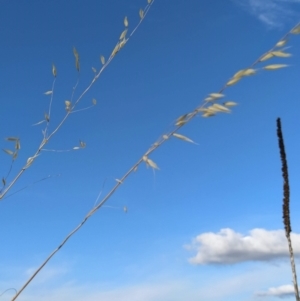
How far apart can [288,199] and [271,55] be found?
18.3 metres

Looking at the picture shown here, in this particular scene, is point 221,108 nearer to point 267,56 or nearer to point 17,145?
point 267,56

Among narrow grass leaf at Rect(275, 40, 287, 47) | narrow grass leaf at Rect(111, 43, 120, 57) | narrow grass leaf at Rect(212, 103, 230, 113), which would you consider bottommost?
narrow grass leaf at Rect(212, 103, 230, 113)

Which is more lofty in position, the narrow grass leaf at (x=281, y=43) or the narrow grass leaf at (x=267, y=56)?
the narrow grass leaf at (x=281, y=43)

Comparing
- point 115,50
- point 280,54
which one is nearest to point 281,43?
point 280,54

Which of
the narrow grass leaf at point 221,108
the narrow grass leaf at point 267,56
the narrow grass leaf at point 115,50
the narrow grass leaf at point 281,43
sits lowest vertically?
the narrow grass leaf at point 221,108

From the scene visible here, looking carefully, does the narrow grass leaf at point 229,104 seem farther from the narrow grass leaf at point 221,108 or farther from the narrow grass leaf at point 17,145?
the narrow grass leaf at point 17,145

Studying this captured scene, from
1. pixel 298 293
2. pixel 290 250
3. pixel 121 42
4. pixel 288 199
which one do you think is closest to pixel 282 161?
pixel 288 199

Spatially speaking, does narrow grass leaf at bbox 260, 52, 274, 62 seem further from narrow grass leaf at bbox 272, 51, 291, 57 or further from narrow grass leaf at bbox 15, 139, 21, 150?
narrow grass leaf at bbox 15, 139, 21, 150

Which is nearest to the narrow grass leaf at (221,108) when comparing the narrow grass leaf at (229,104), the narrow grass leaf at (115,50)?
the narrow grass leaf at (229,104)

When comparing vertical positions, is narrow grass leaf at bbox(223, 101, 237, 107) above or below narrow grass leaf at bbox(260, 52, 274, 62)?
below

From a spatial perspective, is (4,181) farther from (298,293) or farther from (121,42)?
(298,293)

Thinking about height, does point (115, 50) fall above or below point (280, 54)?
above

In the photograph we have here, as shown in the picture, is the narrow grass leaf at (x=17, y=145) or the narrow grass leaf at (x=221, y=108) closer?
the narrow grass leaf at (x=221, y=108)

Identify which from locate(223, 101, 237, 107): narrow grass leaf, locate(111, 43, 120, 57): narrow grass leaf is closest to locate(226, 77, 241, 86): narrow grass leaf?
locate(223, 101, 237, 107): narrow grass leaf
